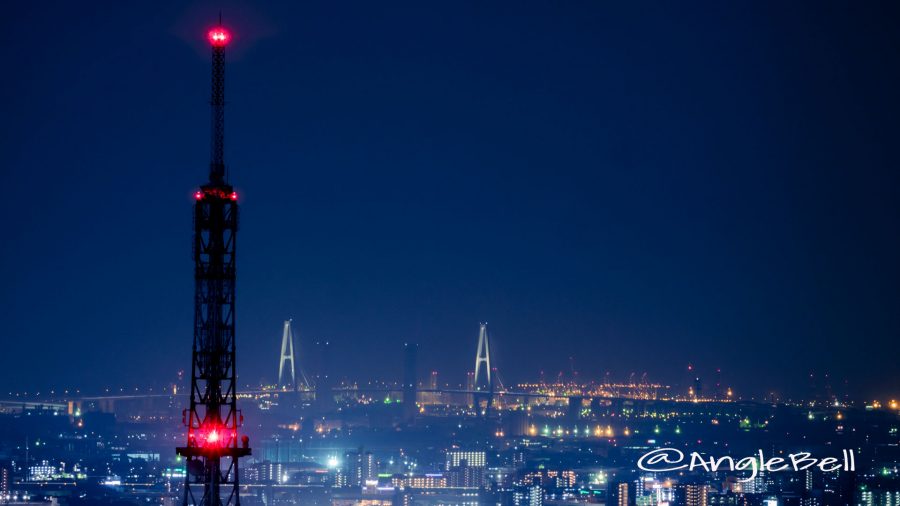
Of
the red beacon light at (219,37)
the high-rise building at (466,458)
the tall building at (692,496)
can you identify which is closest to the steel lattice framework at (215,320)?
the red beacon light at (219,37)

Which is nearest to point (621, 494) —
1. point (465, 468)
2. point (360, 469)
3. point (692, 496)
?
point (692, 496)

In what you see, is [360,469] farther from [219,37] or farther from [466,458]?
[219,37]

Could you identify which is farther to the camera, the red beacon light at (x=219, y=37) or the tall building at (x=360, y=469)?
the tall building at (x=360, y=469)

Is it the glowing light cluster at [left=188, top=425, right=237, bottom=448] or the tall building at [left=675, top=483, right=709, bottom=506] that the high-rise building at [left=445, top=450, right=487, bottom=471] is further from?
the glowing light cluster at [left=188, top=425, right=237, bottom=448]

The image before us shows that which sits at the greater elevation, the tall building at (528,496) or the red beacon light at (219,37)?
the red beacon light at (219,37)

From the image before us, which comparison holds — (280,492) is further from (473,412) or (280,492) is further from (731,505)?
(473,412)

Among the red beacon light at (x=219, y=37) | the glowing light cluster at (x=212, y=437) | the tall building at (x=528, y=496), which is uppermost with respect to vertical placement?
the red beacon light at (x=219, y=37)

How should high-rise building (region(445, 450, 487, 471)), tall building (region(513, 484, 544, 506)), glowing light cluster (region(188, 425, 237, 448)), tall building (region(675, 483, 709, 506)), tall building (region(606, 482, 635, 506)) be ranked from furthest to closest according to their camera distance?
high-rise building (region(445, 450, 487, 471)) < tall building (region(513, 484, 544, 506)) < tall building (region(606, 482, 635, 506)) < tall building (region(675, 483, 709, 506)) < glowing light cluster (region(188, 425, 237, 448))

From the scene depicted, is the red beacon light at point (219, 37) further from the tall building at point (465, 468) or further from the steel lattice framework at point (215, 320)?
the tall building at point (465, 468)

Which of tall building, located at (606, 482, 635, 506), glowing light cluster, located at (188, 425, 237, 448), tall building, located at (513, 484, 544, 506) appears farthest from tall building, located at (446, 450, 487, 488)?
glowing light cluster, located at (188, 425, 237, 448)
